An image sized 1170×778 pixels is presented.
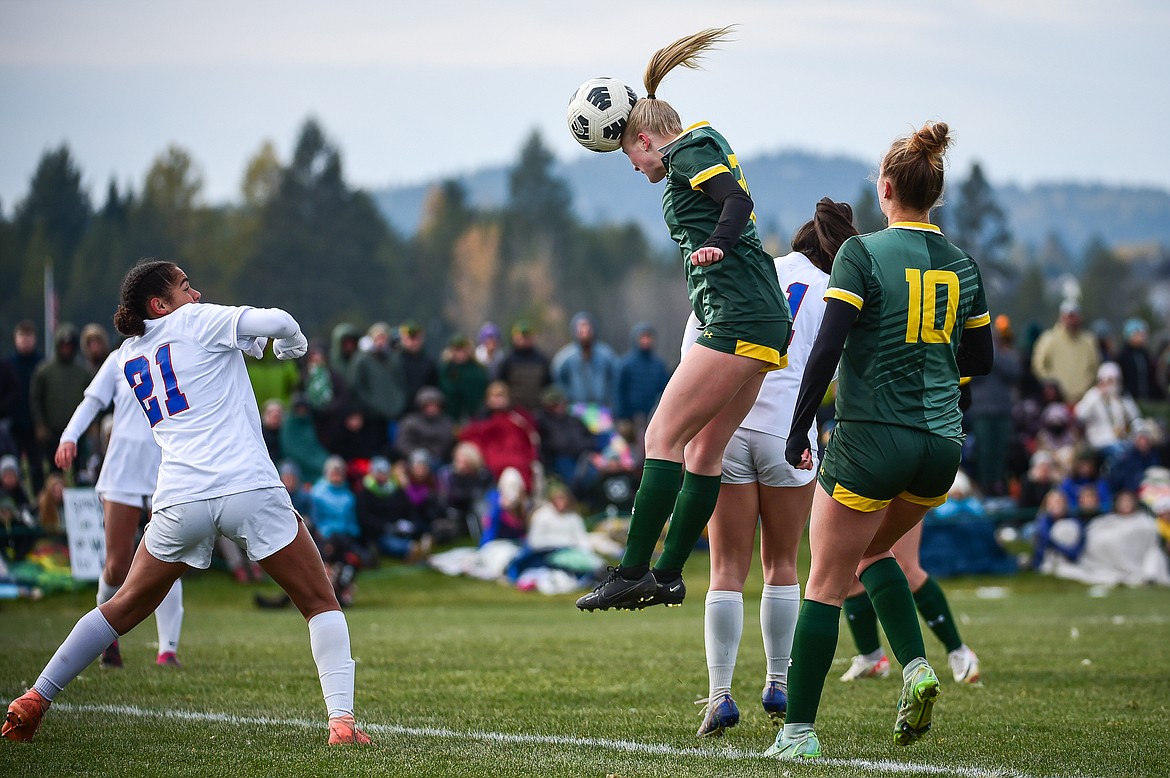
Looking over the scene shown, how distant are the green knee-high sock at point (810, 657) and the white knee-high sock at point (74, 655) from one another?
3.03 m

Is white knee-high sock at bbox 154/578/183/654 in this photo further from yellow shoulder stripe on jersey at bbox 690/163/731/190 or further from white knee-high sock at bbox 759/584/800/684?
yellow shoulder stripe on jersey at bbox 690/163/731/190

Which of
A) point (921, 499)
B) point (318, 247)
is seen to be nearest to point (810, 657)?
point (921, 499)

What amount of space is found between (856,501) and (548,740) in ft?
5.89

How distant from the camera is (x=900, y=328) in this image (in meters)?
5.32

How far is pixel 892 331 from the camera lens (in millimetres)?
5320

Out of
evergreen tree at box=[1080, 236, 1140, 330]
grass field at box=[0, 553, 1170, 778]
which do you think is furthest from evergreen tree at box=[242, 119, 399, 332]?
grass field at box=[0, 553, 1170, 778]

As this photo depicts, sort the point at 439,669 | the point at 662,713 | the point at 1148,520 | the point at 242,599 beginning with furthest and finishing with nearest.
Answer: the point at 1148,520
the point at 242,599
the point at 439,669
the point at 662,713

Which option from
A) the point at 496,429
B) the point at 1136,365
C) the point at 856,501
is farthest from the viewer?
the point at 1136,365

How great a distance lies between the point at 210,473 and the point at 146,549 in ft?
1.68

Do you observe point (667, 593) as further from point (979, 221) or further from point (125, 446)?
point (979, 221)

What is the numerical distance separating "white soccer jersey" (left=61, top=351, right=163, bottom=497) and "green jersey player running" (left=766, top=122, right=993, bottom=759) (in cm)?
492

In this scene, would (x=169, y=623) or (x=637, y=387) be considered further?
(x=637, y=387)

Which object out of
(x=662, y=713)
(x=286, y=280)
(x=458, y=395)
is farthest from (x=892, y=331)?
(x=286, y=280)

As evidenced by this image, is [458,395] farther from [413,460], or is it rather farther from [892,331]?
[892,331]
